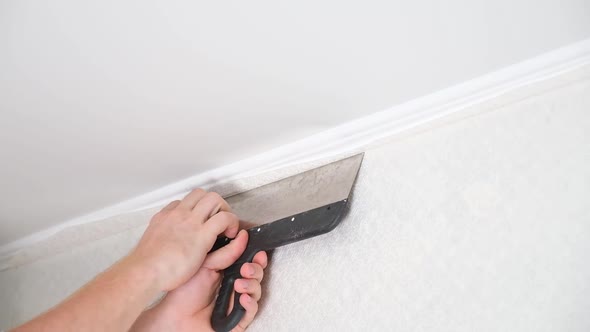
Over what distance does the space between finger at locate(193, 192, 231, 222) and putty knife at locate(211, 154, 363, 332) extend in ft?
0.13

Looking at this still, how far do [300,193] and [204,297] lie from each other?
24 cm

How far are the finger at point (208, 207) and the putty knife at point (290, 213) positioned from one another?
0.13ft

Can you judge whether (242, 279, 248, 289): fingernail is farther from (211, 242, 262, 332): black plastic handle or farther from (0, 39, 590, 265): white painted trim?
(0, 39, 590, 265): white painted trim

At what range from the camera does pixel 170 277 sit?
0.79 m

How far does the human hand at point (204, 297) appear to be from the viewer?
0.81m

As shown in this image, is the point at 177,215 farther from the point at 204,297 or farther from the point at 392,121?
the point at 392,121

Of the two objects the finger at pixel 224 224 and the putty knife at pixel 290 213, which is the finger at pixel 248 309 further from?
the finger at pixel 224 224

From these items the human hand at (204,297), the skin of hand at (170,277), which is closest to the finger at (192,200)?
the skin of hand at (170,277)

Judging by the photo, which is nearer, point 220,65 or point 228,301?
point 220,65

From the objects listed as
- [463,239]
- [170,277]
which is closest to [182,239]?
[170,277]

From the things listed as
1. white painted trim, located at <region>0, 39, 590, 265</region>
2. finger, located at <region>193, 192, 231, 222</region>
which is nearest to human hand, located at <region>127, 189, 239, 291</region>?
finger, located at <region>193, 192, 231, 222</region>

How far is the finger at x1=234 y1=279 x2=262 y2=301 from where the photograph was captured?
0.78 metres

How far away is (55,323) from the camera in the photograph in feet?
2.25

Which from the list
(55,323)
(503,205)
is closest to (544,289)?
(503,205)
